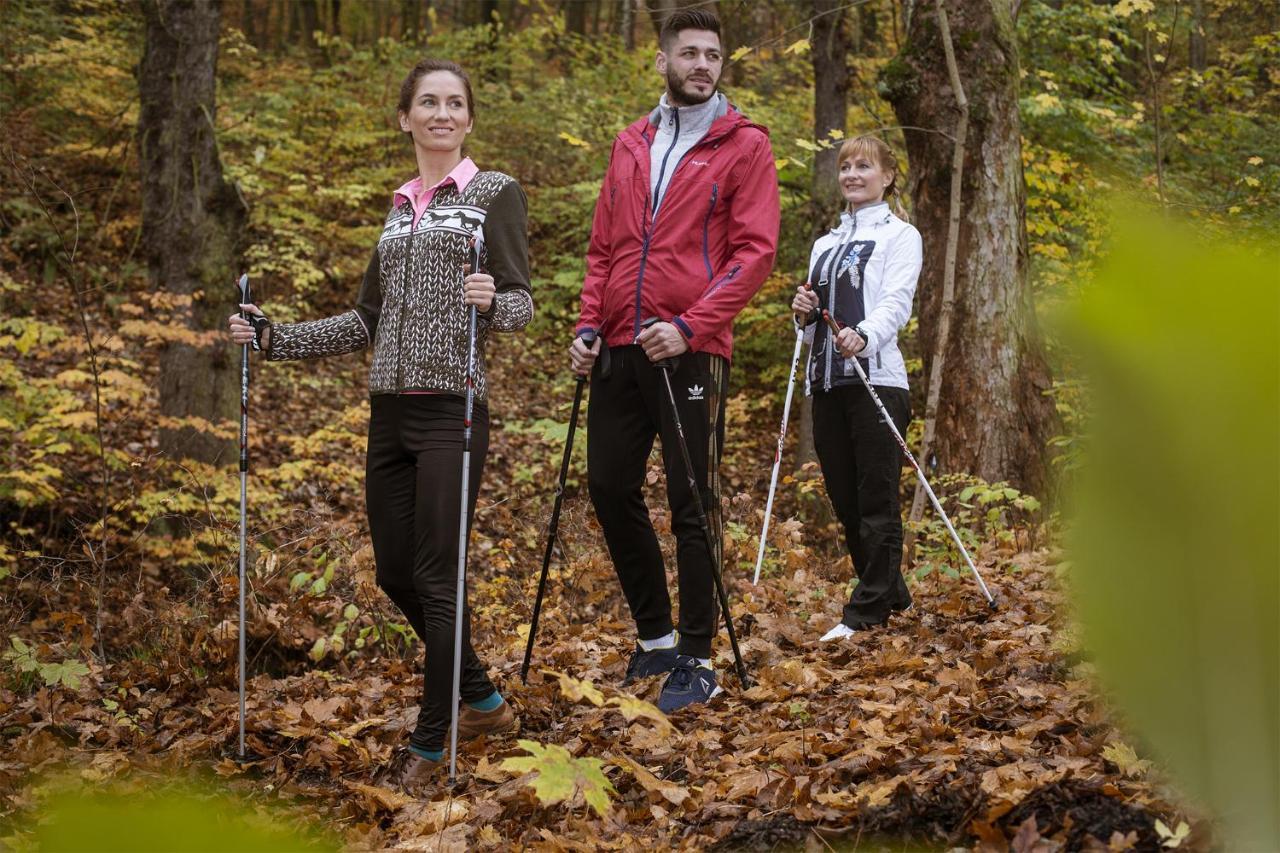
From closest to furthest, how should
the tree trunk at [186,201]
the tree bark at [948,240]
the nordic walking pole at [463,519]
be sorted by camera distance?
the nordic walking pole at [463,519] < the tree bark at [948,240] < the tree trunk at [186,201]

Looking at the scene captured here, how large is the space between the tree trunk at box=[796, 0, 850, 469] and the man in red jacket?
7103mm

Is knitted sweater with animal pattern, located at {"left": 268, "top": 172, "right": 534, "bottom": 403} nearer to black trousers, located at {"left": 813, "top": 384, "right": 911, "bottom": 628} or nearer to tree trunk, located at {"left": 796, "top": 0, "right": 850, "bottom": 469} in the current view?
black trousers, located at {"left": 813, "top": 384, "right": 911, "bottom": 628}

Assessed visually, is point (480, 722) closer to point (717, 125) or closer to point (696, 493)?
point (696, 493)

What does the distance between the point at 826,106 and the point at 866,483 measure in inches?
302

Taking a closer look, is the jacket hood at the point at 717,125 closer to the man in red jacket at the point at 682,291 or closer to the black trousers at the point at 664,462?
the man in red jacket at the point at 682,291

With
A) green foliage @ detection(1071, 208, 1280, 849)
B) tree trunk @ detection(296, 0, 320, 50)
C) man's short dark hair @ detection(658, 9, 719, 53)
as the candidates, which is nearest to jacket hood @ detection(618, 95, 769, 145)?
man's short dark hair @ detection(658, 9, 719, 53)

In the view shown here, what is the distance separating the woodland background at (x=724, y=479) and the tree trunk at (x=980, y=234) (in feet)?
0.10

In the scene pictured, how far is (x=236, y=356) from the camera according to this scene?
10195 millimetres

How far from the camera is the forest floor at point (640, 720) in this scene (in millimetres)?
2670

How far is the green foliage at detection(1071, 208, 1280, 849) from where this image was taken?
382 mm

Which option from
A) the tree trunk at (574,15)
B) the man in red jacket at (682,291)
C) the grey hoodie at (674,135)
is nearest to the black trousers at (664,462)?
the man in red jacket at (682,291)

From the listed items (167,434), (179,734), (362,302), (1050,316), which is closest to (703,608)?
(362,302)

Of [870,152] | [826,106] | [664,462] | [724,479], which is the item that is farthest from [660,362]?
[826,106]

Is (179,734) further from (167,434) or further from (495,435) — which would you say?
(495,435)
